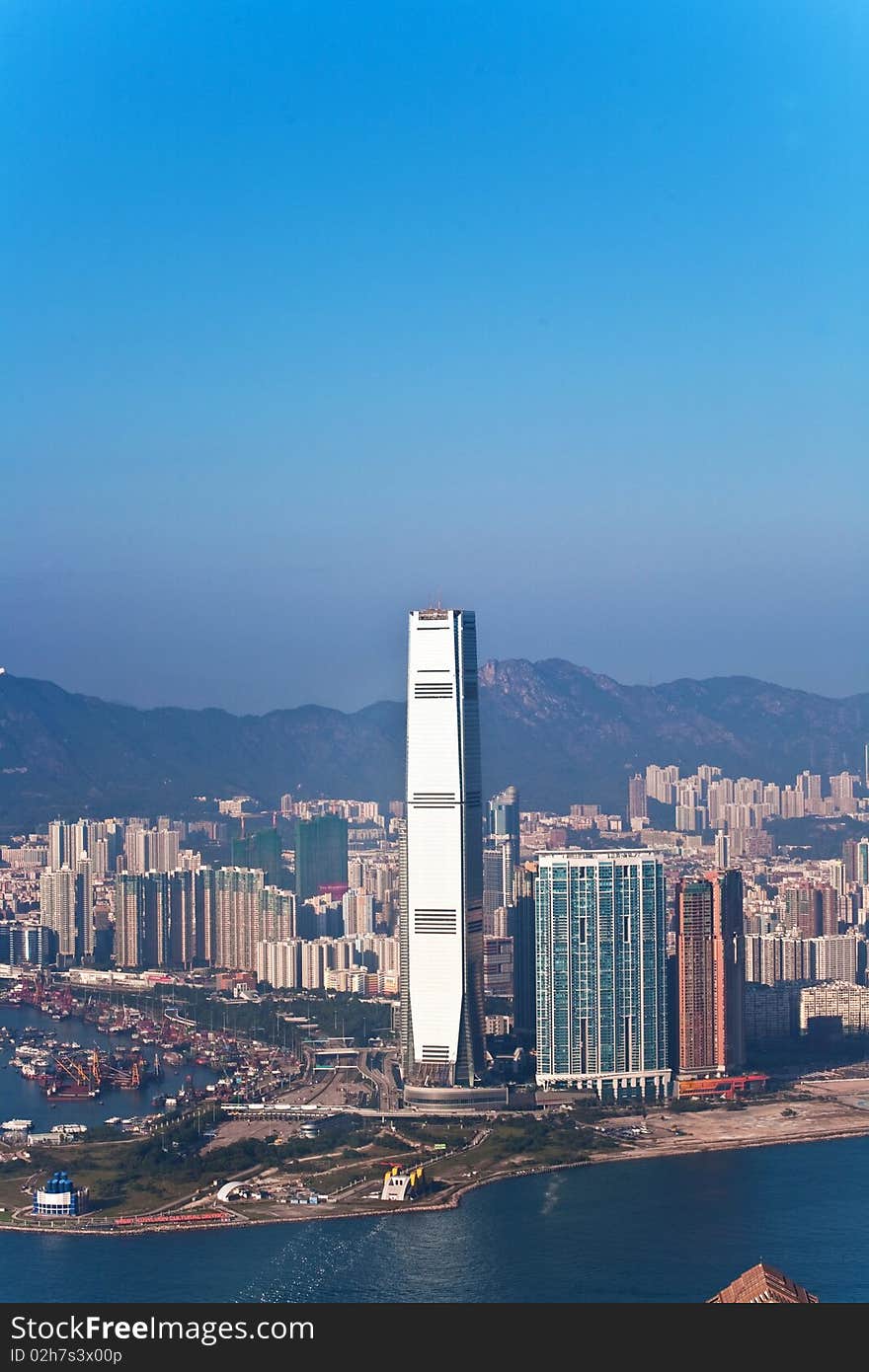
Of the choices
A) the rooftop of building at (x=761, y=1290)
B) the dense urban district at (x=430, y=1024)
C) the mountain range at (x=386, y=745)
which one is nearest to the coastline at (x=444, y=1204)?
the dense urban district at (x=430, y=1024)

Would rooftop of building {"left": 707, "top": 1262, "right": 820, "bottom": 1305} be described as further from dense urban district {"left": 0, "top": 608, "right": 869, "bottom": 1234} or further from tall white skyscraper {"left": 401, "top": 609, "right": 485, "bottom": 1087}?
tall white skyscraper {"left": 401, "top": 609, "right": 485, "bottom": 1087}

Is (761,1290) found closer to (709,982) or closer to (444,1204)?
(444,1204)

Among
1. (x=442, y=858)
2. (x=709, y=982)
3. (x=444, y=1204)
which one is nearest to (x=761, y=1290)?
(x=444, y=1204)

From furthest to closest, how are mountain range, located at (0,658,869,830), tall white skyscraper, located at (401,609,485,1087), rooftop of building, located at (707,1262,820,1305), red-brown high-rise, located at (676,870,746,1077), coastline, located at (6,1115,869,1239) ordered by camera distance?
mountain range, located at (0,658,869,830) < red-brown high-rise, located at (676,870,746,1077) < tall white skyscraper, located at (401,609,485,1087) < coastline, located at (6,1115,869,1239) < rooftop of building, located at (707,1262,820,1305)

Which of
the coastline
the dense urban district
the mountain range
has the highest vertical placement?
the mountain range

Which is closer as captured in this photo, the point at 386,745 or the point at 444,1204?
the point at 444,1204

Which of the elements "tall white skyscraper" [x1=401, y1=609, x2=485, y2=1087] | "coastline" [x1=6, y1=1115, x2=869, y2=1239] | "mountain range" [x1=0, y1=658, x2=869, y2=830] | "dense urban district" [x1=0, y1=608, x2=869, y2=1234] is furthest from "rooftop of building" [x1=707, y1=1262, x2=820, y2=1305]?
"mountain range" [x1=0, y1=658, x2=869, y2=830]
